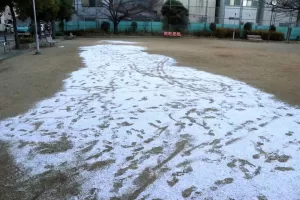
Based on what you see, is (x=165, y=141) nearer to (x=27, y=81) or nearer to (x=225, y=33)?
(x=27, y=81)

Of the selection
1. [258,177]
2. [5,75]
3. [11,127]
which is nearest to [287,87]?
[258,177]

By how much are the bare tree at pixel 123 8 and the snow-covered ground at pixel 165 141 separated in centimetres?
2804

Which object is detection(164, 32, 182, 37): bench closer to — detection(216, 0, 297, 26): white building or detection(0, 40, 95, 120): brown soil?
detection(216, 0, 297, 26): white building

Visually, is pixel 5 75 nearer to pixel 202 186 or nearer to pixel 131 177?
pixel 131 177

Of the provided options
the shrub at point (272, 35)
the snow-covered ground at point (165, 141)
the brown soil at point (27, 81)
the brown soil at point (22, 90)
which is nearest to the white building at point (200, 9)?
the shrub at point (272, 35)

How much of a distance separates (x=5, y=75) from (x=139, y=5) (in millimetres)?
29147

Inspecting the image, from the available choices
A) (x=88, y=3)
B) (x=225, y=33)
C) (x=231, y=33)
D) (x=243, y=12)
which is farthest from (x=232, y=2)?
(x=88, y=3)

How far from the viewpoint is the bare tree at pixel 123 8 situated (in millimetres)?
33772

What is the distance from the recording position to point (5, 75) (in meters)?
9.20

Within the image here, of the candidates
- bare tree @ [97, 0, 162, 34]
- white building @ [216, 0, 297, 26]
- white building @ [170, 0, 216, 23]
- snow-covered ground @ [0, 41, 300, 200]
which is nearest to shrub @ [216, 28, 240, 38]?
white building @ [170, 0, 216, 23]

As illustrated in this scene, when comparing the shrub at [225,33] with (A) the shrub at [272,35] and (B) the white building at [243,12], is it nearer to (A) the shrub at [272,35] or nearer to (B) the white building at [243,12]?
(A) the shrub at [272,35]

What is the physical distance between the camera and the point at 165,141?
426 cm

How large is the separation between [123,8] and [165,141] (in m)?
33.3

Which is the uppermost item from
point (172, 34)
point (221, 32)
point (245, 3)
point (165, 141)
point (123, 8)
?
point (245, 3)
